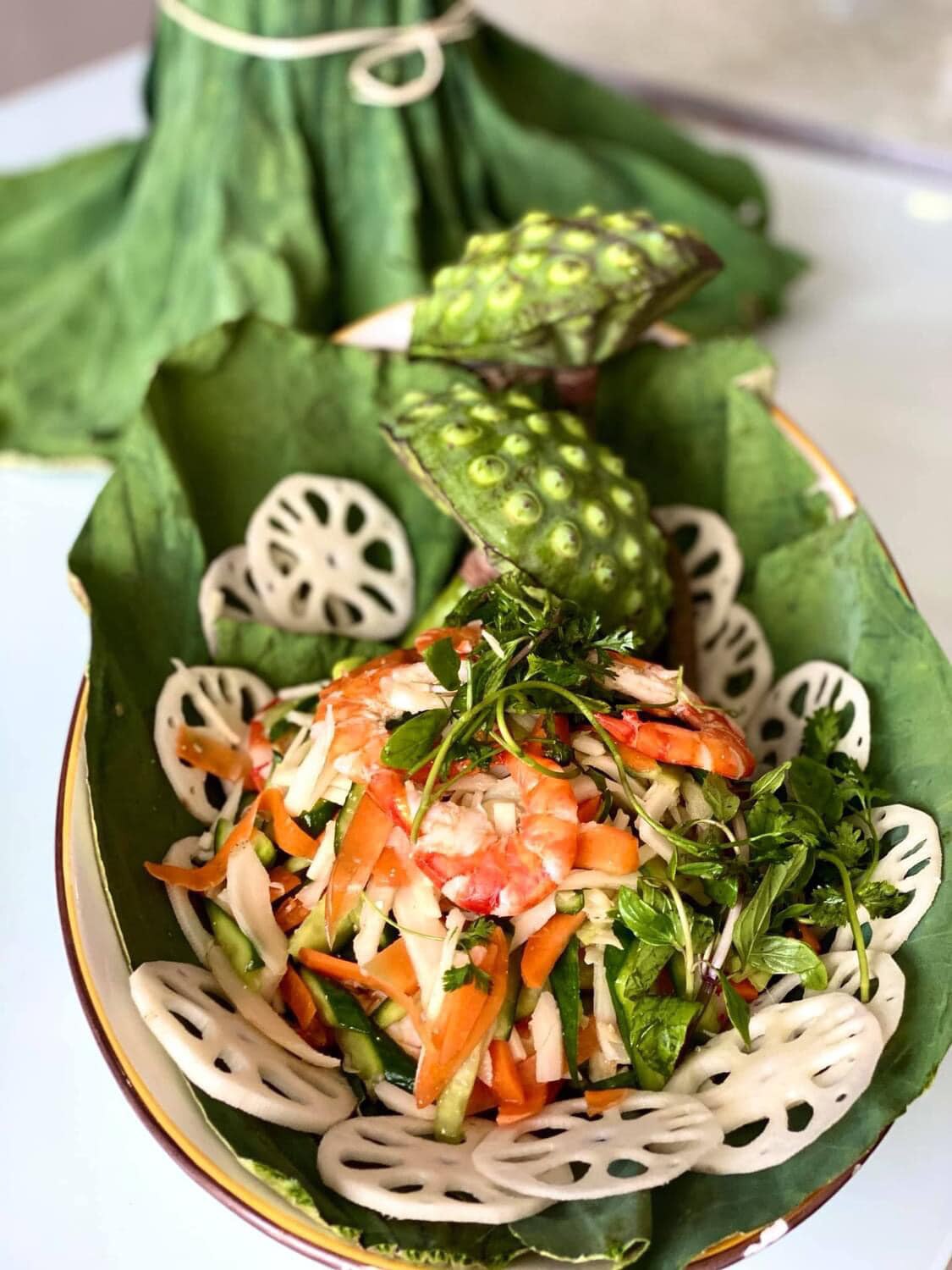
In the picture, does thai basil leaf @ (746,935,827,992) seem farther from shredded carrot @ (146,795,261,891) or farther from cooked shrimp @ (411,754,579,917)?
shredded carrot @ (146,795,261,891)

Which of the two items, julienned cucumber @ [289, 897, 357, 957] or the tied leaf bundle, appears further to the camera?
the tied leaf bundle

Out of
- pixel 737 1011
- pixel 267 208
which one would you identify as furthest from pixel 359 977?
pixel 267 208

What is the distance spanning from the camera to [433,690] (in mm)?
954

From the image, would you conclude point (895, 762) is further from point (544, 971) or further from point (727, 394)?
point (727, 394)

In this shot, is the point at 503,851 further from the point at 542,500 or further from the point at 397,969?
the point at 542,500

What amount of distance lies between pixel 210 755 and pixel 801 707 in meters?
0.55

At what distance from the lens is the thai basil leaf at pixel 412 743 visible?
34.6 inches

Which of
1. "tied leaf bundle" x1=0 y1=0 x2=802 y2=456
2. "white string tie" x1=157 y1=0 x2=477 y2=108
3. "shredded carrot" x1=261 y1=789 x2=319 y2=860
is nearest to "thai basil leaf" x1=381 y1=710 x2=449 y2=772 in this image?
"shredded carrot" x1=261 y1=789 x2=319 y2=860

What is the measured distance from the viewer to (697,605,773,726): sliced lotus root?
121 centimetres

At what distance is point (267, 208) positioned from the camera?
59.3 inches

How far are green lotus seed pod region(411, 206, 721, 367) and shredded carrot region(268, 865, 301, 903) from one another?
1.81ft

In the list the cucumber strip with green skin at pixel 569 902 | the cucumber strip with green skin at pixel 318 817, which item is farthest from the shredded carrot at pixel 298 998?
the cucumber strip with green skin at pixel 569 902

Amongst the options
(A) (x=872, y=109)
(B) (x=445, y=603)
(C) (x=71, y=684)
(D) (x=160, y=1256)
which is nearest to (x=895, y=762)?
(B) (x=445, y=603)

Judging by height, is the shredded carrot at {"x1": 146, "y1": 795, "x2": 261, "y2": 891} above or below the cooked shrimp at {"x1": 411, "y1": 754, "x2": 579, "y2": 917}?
below
